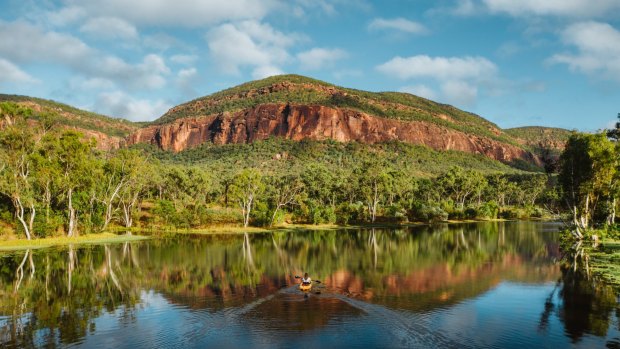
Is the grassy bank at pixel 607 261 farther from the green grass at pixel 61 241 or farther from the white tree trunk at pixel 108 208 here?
the white tree trunk at pixel 108 208

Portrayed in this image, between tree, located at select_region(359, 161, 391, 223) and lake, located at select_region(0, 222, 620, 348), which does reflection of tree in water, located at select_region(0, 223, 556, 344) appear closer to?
lake, located at select_region(0, 222, 620, 348)

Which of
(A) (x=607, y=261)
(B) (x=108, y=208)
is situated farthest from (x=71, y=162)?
(A) (x=607, y=261)

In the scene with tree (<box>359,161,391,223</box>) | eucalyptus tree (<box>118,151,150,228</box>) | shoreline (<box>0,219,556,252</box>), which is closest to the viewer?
shoreline (<box>0,219,556,252</box>)

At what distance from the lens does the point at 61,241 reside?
203ft

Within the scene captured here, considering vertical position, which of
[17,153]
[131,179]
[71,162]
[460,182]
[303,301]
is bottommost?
[303,301]

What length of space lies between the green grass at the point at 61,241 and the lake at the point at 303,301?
7600 millimetres

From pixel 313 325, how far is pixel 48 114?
55908 millimetres

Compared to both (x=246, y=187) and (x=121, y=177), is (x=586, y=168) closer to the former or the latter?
(x=246, y=187)

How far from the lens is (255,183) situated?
8556cm

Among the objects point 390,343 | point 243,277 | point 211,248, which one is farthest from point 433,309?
point 211,248

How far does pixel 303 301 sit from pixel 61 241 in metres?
47.6

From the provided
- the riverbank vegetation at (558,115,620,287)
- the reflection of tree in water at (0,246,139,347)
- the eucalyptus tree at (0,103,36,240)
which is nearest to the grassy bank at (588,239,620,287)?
the riverbank vegetation at (558,115,620,287)

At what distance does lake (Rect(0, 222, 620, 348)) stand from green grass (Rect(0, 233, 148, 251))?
7.60 metres

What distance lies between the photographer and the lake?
20.6m
